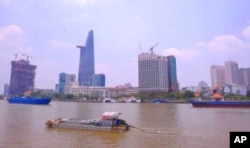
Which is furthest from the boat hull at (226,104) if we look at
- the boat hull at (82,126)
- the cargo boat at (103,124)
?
the boat hull at (82,126)

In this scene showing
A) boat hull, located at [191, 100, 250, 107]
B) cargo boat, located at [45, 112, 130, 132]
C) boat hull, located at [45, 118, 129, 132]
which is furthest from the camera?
boat hull, located at [191, 100, 250, 107]

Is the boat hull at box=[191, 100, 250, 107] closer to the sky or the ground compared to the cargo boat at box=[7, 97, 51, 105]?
closer to the ground

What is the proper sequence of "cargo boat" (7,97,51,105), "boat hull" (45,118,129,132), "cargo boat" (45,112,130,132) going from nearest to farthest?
1. "boat hull" (45,118,129,132)
2. "cargo boat" (45,112,130,132)
3. "cargo boat" (7,97,51,105)

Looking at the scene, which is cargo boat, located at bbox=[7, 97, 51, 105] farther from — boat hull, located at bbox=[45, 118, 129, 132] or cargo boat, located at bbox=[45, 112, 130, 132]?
cargo boat, located at bbox=[45, 112, 130, 132]

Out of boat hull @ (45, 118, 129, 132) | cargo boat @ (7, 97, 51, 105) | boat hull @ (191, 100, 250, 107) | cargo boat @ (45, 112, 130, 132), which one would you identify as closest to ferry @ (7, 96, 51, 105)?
cargo boat @ (7, 97, 51, 105)

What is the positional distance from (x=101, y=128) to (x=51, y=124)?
7143mm

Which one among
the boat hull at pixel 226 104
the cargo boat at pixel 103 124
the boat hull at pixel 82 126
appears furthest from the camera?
the boat hull at pixel 226 104

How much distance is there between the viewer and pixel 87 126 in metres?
29.1

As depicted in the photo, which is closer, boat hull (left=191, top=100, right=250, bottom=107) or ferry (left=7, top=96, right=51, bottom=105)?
boat hull (left=191, top=100, right=250, bottom=107)

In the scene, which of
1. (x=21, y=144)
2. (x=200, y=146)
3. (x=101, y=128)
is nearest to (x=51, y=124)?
(x=101, y=128)

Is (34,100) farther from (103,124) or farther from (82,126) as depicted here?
(103,124)

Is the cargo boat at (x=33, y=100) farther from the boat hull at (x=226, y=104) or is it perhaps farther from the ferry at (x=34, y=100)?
the boat hull at (x=226, y=104)

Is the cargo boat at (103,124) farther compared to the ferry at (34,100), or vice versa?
the ferry at (34,100)

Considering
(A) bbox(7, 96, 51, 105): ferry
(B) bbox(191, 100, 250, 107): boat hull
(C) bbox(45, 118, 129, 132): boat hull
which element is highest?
(A) bbox(7, 96, 51, 105): ferry
